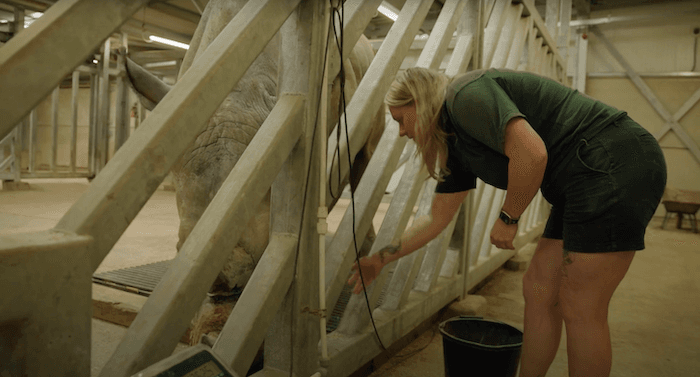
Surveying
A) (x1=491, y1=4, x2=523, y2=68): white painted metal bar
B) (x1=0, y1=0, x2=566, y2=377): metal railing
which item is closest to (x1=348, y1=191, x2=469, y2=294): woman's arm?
(x1=0, y1=0, x2=566, y2=377): metal railing

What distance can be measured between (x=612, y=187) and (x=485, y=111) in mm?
552

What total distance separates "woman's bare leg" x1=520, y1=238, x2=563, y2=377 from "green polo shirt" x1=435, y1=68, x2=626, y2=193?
40 centimetres

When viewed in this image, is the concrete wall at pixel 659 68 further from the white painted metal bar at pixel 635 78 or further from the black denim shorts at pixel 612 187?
the black denim shorts at pixel 612 187

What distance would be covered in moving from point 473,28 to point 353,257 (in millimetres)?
2113

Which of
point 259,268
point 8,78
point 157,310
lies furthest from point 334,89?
point 8,78

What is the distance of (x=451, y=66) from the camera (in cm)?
340

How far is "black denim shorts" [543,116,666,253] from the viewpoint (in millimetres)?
1855

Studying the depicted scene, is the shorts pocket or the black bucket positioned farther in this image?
the black bucket

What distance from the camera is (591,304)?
76.0 inches

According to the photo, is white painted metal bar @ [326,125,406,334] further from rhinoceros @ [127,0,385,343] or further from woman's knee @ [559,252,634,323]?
woman's knee @ [559,252,634,323]

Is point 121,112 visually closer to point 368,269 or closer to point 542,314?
point 368,269

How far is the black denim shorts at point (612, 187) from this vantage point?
6.09 feet

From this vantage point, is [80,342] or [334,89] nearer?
[80,342]

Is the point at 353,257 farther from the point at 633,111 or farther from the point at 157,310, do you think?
the point at 633,111
